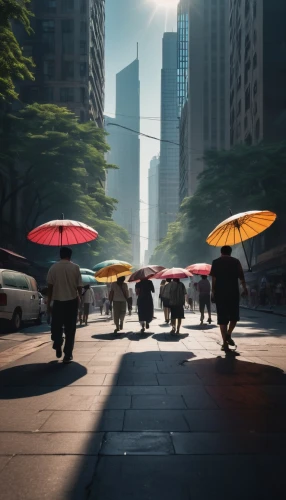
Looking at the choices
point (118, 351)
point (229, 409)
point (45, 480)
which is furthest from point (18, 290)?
point (45, 480)

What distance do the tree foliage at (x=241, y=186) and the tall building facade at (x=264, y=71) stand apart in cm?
688

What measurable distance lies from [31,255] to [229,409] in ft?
126

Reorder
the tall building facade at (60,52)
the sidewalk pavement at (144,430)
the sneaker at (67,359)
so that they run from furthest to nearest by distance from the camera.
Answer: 1. the tall building facade at (60,52)
2. the sneaker at (67,359)
3. the sidewalk pavement at (144,430)

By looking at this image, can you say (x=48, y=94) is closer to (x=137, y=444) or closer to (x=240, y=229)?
(x=240, y=229)

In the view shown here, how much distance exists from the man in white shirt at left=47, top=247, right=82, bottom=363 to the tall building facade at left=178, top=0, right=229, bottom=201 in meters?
104

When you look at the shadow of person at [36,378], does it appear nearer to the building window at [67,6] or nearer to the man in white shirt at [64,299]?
the man in white shirt at [64,299]

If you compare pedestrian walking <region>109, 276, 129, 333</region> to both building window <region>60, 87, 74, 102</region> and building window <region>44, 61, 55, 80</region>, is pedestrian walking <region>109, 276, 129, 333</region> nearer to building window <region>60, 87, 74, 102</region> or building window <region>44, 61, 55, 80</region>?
building window <region>60, 87, 74, 102</region>

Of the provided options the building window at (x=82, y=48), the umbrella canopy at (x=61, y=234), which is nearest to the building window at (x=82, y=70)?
the building window at (x=82, y=48)

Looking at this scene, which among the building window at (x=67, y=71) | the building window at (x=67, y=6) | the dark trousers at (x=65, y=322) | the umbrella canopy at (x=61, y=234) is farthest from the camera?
the building window at (x=67, y=6)

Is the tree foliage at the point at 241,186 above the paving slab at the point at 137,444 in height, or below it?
above

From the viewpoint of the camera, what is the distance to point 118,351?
963 centimetres

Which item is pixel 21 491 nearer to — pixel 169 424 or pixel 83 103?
pixel 169 424

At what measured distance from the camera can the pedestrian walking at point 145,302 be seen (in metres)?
14.1

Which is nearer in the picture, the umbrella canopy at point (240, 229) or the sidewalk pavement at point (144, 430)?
the sidewalk pavement at point (144, 430)
